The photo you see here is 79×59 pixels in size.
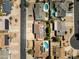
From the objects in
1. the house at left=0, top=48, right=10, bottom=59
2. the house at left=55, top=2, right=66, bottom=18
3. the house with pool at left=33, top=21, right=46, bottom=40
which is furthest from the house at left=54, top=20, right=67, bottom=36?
the house at left=0, top=48, right=10, bottom=59

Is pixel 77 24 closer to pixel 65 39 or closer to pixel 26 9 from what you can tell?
pixel 65 39

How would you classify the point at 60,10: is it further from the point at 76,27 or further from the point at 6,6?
the point at 6,6

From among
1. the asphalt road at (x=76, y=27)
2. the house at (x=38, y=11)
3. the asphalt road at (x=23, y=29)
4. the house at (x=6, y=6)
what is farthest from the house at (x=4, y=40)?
the asphalt road at (x=76, y=27)

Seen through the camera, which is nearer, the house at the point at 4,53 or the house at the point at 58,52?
the house at the point at 4,53

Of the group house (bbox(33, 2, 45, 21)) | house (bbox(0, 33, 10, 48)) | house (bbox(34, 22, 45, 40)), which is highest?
house (bbox(33, 2, 45, 21))

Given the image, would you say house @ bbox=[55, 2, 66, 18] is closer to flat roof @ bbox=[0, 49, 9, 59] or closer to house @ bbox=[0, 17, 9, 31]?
house @ bbox=[0, 17, 9, 31]

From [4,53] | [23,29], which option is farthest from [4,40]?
[23,29]

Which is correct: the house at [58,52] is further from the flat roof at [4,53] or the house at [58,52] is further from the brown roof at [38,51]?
the flat roof at [4,53]

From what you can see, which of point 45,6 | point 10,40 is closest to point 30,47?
point 10,40
